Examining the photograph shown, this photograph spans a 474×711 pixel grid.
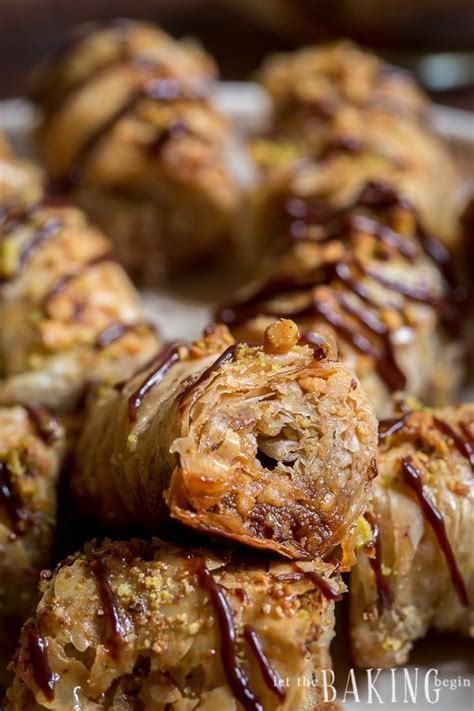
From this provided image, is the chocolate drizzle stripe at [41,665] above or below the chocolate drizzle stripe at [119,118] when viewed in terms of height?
below

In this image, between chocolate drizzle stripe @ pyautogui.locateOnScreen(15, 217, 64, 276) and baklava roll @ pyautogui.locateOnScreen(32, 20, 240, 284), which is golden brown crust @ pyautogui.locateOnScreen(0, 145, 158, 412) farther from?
baklava roll @ pyautogui.locateOnScreen(32, 20, 240, 284)

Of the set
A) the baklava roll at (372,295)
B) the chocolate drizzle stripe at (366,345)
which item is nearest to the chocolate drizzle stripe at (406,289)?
the baklava roll at (372,295)

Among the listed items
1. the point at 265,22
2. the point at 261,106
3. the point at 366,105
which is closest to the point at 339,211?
the point at 366,105

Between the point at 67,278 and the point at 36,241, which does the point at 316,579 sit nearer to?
the point at 67,278

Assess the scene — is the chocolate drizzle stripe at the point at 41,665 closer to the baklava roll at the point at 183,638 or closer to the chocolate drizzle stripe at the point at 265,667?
the baklava roll at the point at 183,638

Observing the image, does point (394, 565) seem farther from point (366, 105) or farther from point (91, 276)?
point (366, 105)
